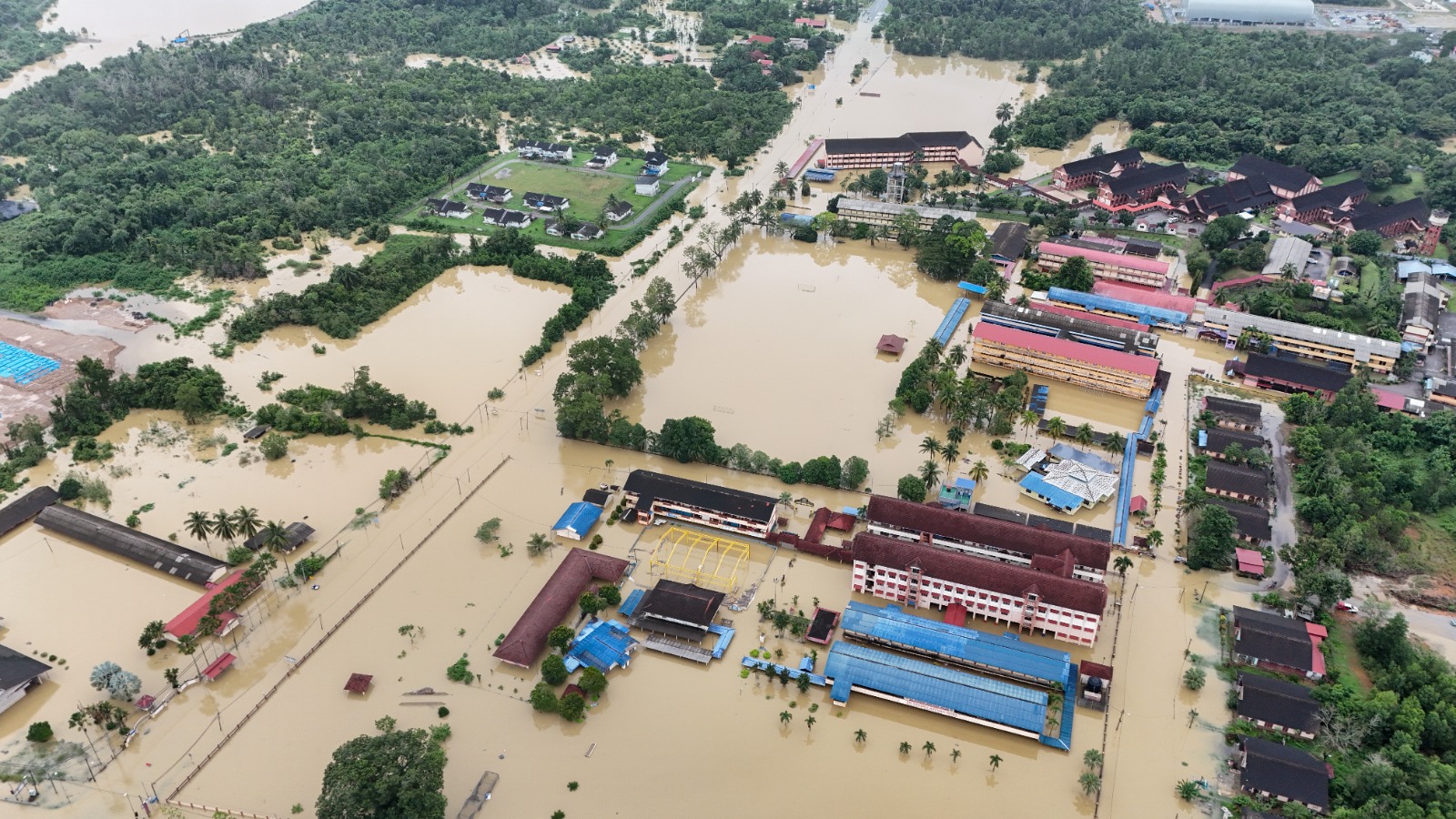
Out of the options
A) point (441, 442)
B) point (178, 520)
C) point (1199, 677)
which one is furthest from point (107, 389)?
point (1199, 677)

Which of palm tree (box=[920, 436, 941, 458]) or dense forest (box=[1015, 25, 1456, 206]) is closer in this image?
palm tree (box=[920, 436, 941, 458])

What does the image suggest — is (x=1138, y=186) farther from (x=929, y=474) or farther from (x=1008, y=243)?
(x=929, y=474)

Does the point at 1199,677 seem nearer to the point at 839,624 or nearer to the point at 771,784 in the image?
the point at 839,624

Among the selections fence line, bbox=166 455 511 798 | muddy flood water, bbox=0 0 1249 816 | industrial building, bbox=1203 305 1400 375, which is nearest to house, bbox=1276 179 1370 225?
industrial building, bbox=1203 305 1400 375

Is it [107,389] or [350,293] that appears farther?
[350,293]

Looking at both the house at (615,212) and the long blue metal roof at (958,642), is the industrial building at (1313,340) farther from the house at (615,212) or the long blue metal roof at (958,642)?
the house at (615,212)

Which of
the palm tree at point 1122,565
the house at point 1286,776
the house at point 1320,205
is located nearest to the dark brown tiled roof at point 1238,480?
the palm tree at point 1122,565

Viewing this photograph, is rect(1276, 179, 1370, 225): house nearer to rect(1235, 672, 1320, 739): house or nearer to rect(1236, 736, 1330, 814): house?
rect(1235, 672, 1320, 739): house
